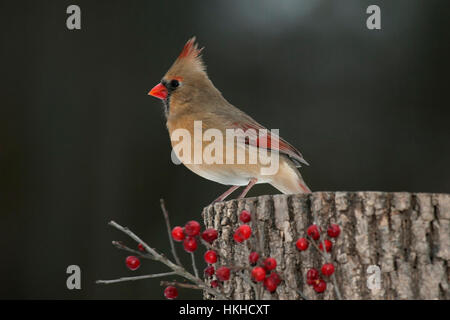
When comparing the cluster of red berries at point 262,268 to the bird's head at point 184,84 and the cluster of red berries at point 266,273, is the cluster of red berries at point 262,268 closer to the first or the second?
the cluster of red berries at point 266,273

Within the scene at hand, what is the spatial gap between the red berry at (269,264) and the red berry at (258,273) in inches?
0.7

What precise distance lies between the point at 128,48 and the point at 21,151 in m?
1.03

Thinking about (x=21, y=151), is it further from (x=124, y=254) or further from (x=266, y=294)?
(x=266, y=294)

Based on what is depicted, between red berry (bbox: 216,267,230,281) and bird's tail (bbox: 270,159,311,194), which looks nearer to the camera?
red berry (bbox: 216,267,230,281)

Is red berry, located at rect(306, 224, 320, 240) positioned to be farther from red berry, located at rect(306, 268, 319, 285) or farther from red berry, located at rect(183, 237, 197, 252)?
red berry, located at rect(183, 237, 197, 252)

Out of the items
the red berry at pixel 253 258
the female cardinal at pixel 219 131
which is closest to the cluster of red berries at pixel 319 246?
the red berry at pixel 253 258

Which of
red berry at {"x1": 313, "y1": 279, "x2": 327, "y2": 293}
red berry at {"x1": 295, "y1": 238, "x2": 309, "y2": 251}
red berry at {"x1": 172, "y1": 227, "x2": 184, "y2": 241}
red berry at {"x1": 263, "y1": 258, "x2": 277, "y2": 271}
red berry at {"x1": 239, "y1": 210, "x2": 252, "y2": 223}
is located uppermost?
red berry at {"x1": 239, "y1": 210, "x2": 252, "y2": 223}

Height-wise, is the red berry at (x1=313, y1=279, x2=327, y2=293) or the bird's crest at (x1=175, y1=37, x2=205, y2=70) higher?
the bird's crest at (x1=175, y1=37, x2=205, y2=70)

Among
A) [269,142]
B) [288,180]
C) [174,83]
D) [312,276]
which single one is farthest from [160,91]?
[312,276]

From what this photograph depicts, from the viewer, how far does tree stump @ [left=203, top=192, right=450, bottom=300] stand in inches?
61.5

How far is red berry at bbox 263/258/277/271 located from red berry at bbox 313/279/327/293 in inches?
4.5

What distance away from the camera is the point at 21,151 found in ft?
13.8

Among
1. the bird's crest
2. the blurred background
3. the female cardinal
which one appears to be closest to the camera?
the female cardinal

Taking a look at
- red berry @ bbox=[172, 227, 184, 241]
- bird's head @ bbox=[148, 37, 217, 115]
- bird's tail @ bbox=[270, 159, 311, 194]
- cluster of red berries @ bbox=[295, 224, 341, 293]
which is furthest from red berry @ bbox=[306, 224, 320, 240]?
bird's head @ bbox=[148, 37, 217, 115]
